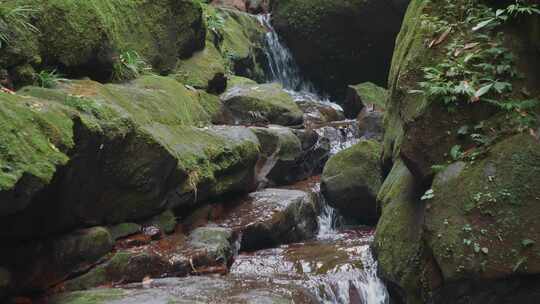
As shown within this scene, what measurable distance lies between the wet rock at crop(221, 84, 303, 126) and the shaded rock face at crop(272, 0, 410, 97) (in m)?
5.14

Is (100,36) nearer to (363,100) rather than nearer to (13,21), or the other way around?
(13,21)

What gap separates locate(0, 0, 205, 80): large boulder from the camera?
6.46 metres

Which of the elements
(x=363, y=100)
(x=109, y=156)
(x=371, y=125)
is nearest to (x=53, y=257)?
(x=109, y=156)

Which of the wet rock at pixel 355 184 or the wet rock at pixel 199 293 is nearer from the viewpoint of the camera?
the wet rock at pixel 199 293

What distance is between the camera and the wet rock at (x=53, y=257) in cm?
487

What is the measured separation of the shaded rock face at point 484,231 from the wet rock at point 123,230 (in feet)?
10.2

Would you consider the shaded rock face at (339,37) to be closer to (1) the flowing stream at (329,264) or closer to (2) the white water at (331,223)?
(2) the white water at (331,223)

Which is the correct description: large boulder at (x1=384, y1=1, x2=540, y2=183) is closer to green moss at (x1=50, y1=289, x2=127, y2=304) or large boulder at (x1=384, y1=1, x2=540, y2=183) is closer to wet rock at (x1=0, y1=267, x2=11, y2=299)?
green moss at (x1=50, y1=289, x2=127, y2=304)

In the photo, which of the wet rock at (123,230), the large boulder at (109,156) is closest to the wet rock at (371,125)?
the large boulder at (109,156)

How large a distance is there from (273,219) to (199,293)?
280 centimetres

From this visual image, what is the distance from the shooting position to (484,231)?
4270 millimetres

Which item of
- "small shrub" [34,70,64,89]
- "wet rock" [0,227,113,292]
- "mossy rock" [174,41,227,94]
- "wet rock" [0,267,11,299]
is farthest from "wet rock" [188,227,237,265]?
"mossy rock" [174,41,227,94]

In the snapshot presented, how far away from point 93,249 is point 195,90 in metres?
4.85

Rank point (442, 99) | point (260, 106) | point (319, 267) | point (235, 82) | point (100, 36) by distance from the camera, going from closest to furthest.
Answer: point (442, 99) < point (319, 267) < point (100, 36) < point (260, 106) < point (235, 82)
